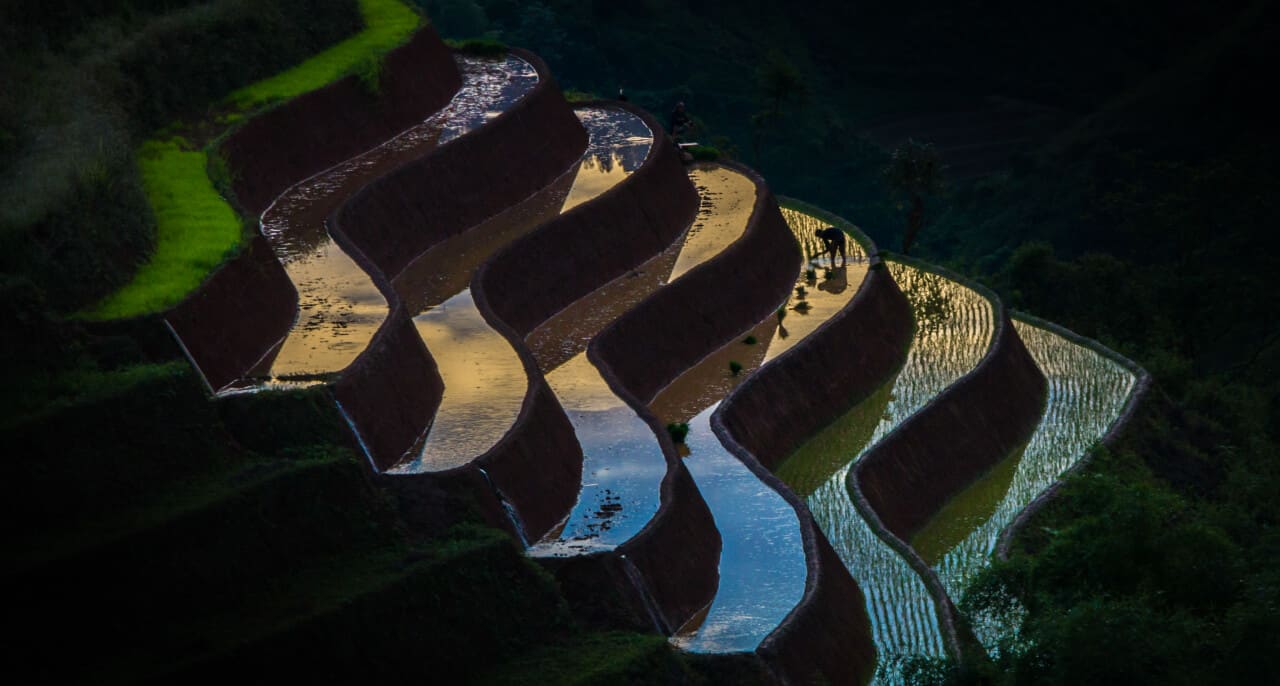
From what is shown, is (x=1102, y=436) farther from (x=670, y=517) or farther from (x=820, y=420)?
(x=670, y=517)

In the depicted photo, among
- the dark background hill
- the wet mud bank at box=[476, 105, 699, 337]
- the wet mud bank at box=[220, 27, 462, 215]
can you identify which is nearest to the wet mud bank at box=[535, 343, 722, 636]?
the dark background hill

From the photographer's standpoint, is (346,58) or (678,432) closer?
Answer: (678,432)

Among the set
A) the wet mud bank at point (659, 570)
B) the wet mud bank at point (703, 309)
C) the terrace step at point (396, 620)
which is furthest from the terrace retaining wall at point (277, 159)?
the wet mud bank at point (703, 309)

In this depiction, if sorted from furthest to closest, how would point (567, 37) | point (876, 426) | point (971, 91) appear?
point (971, 91) < point (567, 37) < point (876, 426)

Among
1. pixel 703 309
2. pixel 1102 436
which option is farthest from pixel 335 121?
pixel 1102 436

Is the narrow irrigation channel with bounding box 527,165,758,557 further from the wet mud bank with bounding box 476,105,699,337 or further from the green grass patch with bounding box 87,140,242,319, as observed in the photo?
the green grass patch with bounding box 87,140,242,319

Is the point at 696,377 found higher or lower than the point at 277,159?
lower

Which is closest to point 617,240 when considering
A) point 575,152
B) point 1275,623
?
point 575,152

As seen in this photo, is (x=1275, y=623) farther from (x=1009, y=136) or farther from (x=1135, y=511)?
(x=1009, y=136)
